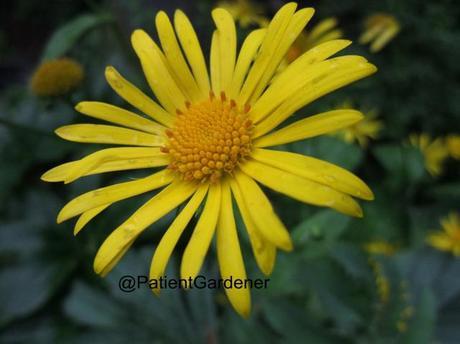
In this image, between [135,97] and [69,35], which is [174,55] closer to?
[135,97]

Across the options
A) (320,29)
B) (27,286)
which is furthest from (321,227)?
(27,286)

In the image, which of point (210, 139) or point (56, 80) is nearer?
point (210, 139)

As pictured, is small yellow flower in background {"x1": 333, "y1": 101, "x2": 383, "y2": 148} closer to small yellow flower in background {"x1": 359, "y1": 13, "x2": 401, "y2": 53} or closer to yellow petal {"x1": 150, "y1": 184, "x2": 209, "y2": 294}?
small yellow flower in background {"x1": 359, "y1": 13, "x2": 401, "y2": 53}

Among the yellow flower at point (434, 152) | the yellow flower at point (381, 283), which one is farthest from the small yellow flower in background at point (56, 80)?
the yellow flower at point (434, 152)

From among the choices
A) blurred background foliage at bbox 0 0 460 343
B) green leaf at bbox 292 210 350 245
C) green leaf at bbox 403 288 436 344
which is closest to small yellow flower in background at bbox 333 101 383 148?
blurred background foliage at bbox 0 0 460 343

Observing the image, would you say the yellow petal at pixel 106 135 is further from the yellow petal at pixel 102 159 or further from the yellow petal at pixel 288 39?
the yellow petal at pixel 288 39

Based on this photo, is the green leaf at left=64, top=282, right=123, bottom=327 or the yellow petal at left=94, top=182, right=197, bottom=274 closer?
the yellow petal at left=94, top=182, right=197, bottom=274

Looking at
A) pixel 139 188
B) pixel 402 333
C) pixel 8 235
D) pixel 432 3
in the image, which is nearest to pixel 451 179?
pixel 432 3
